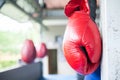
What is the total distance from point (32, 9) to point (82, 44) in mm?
3366

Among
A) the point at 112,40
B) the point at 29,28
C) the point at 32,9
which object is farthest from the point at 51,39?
the point at 112,40

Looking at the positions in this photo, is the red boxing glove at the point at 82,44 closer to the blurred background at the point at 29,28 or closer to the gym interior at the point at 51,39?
the gym interior at the point at 51,39

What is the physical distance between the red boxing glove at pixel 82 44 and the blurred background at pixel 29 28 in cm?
165

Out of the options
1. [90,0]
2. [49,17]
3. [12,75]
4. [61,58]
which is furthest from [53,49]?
[90,0]

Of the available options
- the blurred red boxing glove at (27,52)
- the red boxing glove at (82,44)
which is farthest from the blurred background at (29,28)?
the red boxing glove at (82,44)

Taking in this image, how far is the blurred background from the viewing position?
3.98 metres

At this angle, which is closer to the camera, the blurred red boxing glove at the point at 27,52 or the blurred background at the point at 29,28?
the blurred background at the point at 29,28

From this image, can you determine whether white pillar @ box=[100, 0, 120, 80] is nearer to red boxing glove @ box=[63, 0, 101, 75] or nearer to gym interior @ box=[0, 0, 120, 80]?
gym interior @ box=[0, 0, 120, 80]

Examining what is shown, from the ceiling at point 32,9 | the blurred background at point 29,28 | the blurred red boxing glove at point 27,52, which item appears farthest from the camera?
the blurred red boxing glove at point 27,52

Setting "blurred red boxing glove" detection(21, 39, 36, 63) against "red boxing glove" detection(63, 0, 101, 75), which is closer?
"red boxing glove" detection(63, 0, 101, 75)

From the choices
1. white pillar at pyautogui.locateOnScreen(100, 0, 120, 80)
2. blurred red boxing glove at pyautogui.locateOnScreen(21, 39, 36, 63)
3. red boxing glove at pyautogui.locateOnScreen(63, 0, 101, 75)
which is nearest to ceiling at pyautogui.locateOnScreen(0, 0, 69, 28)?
blurred red boxing glove at pyautogui.locateOnScreen(21, 39, 36, 63)

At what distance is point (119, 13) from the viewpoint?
134 centimetres

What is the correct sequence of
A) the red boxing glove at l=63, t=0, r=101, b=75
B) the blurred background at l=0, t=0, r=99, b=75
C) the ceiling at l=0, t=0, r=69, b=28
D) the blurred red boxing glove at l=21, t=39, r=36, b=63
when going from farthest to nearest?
the blurred red boxing glove at l=21, t=39, r=36, b=63 < the blurred background at l=0, t=0, r=99, b=75 < the ceiling at l=0, t=0, r=69, b=28 < the red boxing glove at l=63, t=0, r=101, b=75

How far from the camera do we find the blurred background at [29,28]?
398 cm
